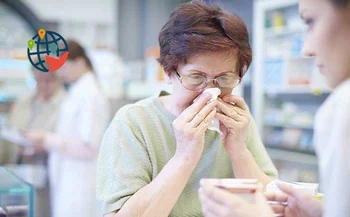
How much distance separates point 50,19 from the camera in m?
5.44

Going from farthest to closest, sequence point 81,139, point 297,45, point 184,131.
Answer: point 297,45 → point 81,139 → point 184,131

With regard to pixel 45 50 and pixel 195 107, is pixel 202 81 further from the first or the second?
pixel 45 50

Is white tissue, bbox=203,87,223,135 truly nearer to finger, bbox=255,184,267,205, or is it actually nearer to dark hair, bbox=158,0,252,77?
dark hair, bbox=158,0,252,77

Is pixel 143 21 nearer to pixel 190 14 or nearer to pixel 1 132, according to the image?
pixel 1 132

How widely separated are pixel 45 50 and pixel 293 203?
0.80 metres

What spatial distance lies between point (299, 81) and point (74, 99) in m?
2.57

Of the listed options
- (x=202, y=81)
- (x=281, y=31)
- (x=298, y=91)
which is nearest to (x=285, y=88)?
(x=298, y=91)

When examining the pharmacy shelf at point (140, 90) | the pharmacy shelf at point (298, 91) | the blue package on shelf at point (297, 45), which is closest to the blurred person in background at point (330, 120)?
the pharmacy shelf at point (140, 90)

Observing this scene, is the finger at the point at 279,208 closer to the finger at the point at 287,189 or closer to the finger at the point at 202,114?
the finger at the point at 287,189

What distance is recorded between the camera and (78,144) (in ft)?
7.77

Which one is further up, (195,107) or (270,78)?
(195,107)

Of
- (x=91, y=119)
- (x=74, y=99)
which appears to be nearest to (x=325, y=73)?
(x=91, y=119)

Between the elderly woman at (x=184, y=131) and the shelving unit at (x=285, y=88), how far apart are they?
9.78 feet

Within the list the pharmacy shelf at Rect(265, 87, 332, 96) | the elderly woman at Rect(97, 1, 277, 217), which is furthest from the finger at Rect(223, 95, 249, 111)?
the pharmacy shelf at Rect(265, 87, 332, 96)
